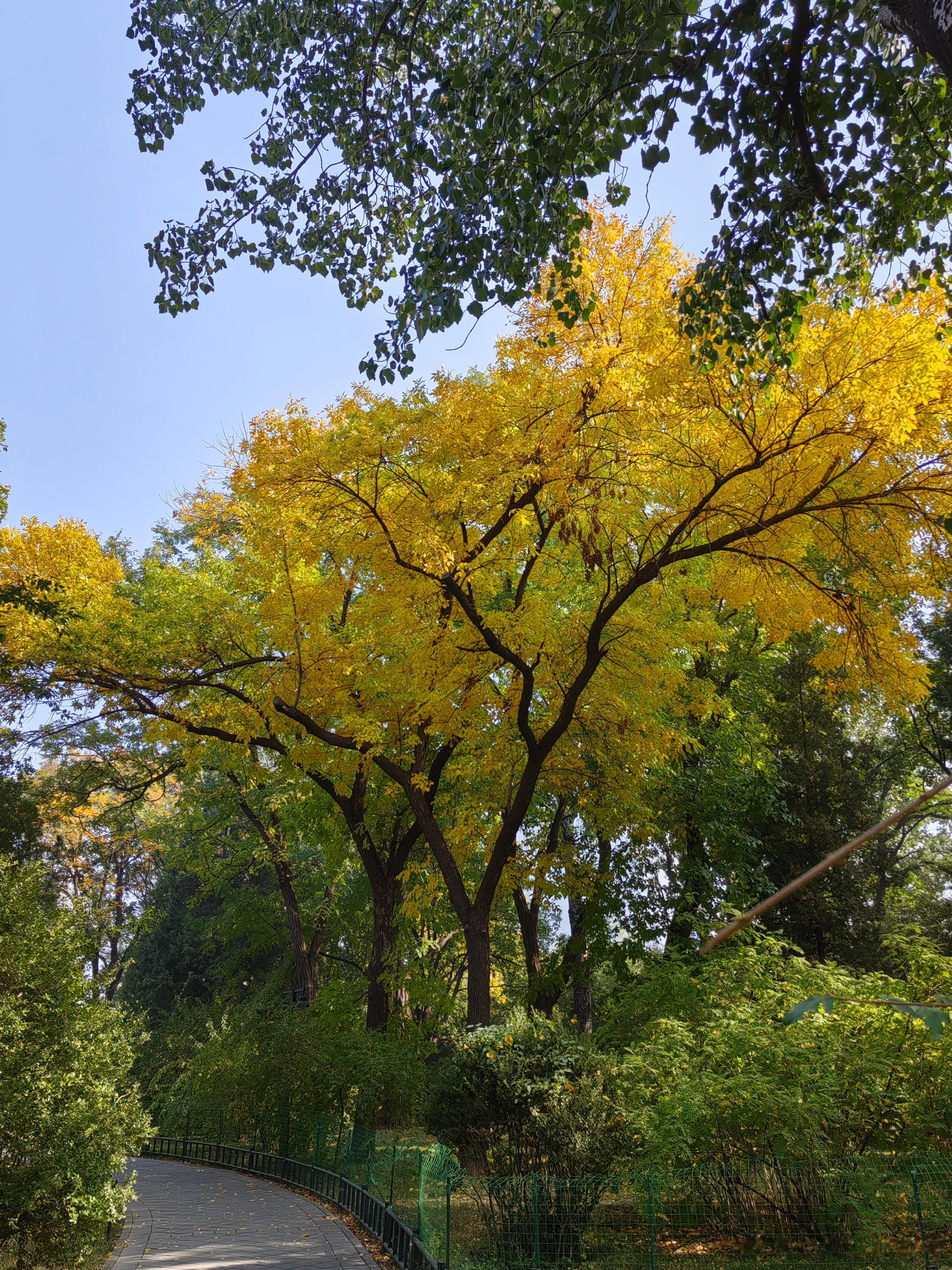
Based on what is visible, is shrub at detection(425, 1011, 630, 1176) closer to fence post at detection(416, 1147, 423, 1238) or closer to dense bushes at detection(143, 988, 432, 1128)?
fence post at detection(416, 1147, 423, 1238)

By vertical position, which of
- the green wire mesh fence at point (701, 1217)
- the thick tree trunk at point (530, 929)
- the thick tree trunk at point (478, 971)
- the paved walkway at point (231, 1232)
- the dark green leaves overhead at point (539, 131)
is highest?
the dark green leaves overhead at point (539, 131)

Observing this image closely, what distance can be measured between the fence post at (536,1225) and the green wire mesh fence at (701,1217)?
3 cm

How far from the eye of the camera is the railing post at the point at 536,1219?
7004mm

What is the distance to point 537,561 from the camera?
13.0 meters

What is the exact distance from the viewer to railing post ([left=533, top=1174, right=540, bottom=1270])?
276 inches

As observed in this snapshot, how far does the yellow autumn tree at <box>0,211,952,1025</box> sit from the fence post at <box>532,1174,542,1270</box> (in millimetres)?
4672

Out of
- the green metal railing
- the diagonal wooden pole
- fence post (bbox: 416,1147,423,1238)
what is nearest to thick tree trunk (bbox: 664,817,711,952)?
the green metal railing

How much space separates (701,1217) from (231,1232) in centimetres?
632

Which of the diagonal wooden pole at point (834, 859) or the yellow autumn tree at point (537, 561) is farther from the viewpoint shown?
the yellow autumn tree at point (537, 561)

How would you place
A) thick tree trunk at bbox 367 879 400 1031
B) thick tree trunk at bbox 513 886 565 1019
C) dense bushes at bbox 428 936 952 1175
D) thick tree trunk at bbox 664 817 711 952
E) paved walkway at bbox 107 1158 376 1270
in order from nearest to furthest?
1. dense bushes at bbox 428 936 952 1175
2. paved walkway at bbox 107 1158 376 1270
3. thick tree trunk at bbox 513 886 565 1019
4. thick tree trunk at bbox 664 817 711 952
5. thick tree trunk at bbox 367 879 400 1031

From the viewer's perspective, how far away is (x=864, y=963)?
16906 mm

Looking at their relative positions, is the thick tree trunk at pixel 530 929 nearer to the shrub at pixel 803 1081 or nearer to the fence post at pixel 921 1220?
the shrub at pixel 803 1081

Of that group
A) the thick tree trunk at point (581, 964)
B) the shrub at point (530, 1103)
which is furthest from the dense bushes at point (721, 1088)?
the thick tree trunk at point (581, 964)

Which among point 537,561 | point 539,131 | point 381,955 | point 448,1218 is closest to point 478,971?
point 381,955
